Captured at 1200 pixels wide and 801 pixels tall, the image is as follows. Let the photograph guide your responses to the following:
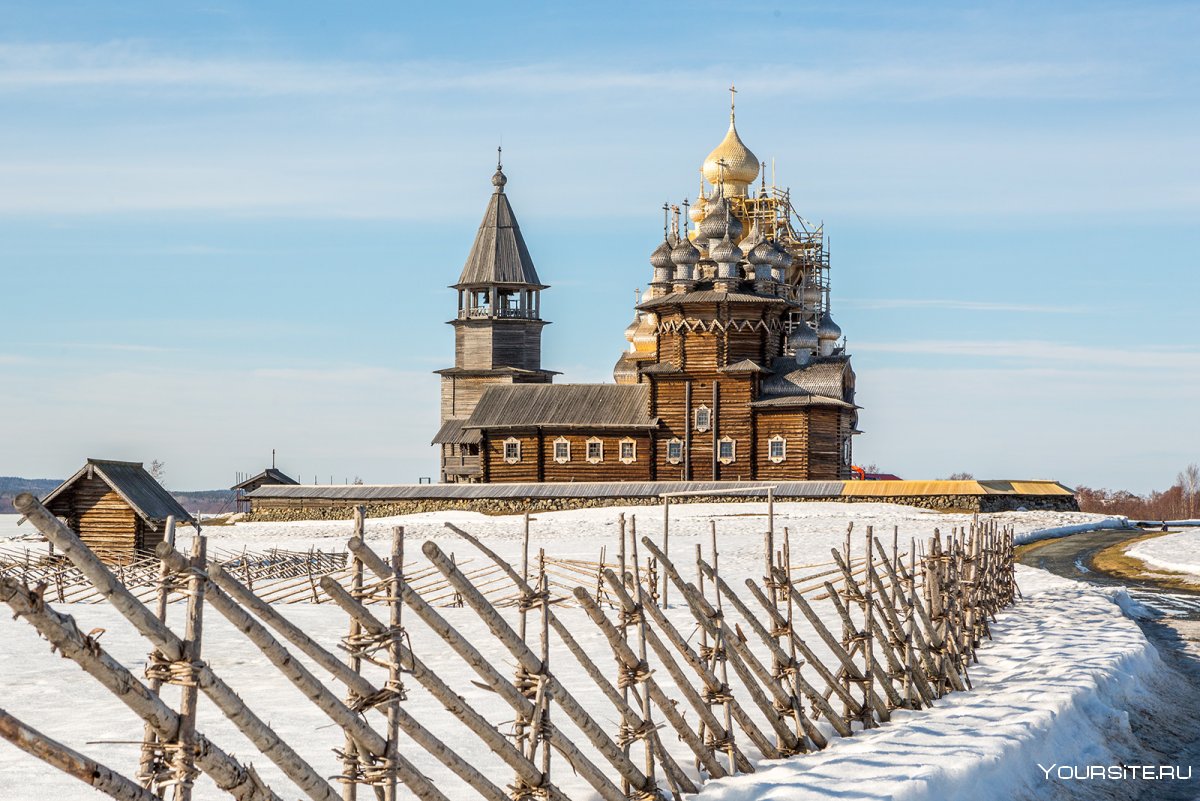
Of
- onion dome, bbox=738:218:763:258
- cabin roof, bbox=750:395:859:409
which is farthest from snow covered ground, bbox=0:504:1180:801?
onion dome, bbox=738:218:763:258

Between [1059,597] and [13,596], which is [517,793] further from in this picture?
[1059,597]

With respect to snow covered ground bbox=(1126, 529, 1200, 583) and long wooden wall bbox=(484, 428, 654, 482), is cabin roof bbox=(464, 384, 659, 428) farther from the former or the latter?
snow covered ground bbox=(1126, 529, 1200, 583)

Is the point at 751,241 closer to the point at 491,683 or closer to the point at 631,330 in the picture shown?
the point at 631,330

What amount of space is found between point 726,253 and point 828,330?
6923 millimetres

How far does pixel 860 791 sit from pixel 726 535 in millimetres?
26725

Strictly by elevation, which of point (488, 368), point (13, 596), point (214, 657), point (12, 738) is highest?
point (488, 368)

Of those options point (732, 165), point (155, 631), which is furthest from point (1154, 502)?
point (155, 631)

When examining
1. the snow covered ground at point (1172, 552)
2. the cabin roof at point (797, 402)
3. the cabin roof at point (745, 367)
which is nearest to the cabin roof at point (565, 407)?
the cabin roof at point (745, 367)

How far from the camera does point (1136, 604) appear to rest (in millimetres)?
24750

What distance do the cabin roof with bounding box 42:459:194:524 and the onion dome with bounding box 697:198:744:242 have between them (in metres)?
26.4

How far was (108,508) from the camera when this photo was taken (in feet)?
89.5

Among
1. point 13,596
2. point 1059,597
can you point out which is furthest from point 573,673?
point 1059,597

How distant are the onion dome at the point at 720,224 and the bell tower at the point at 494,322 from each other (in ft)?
36.7

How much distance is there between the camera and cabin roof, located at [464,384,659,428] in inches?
1895
